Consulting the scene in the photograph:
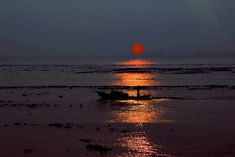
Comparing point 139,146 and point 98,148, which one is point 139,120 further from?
point 98,148

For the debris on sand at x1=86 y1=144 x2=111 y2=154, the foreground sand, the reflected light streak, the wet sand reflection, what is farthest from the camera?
the foreground sand

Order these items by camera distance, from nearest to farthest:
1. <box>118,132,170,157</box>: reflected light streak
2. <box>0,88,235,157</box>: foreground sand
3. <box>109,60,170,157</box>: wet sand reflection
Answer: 1. <box>118,132,170,157</box>: reflected light streak
2. <box>109,60,170,157</box>: wet sand reflection
3. <box>0,88,235,157</box>: foreground sand

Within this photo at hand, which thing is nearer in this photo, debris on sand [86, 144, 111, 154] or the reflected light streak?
the reflected light streak

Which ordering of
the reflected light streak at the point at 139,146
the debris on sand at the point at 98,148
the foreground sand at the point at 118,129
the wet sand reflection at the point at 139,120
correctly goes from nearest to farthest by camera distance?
the reflected light streak at the point at 139,146, the debris on sand at the point at 98,148, the wet sand reflection at the point at 139,120, the foreground sand at the point at 118,129

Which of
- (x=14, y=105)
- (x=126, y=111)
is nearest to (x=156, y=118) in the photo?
(x=126, y=111)

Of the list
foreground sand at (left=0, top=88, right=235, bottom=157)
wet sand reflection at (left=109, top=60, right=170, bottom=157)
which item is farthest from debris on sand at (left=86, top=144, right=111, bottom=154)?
wet sand reflection at (left=109, top=60, right=170, bottom=157)

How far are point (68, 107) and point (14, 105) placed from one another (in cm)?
Result: 469

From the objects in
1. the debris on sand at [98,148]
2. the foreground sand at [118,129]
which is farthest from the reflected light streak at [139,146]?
the debris on sand at [98,148]

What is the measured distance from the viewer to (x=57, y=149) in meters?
18.3

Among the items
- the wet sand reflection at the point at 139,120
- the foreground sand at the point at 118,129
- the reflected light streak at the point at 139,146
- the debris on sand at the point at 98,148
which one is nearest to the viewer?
the reflected light streak at the point at 139,146

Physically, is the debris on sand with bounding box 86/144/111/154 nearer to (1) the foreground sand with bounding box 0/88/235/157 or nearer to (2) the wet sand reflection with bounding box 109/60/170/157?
(1) the foreground sand with bounding box 0/88/235/157

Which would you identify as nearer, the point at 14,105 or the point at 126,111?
the point at 126,111

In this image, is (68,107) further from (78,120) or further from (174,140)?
(174,140)

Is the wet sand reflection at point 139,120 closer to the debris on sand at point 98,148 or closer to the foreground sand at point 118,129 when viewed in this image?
the foreground sand at point 118,129
